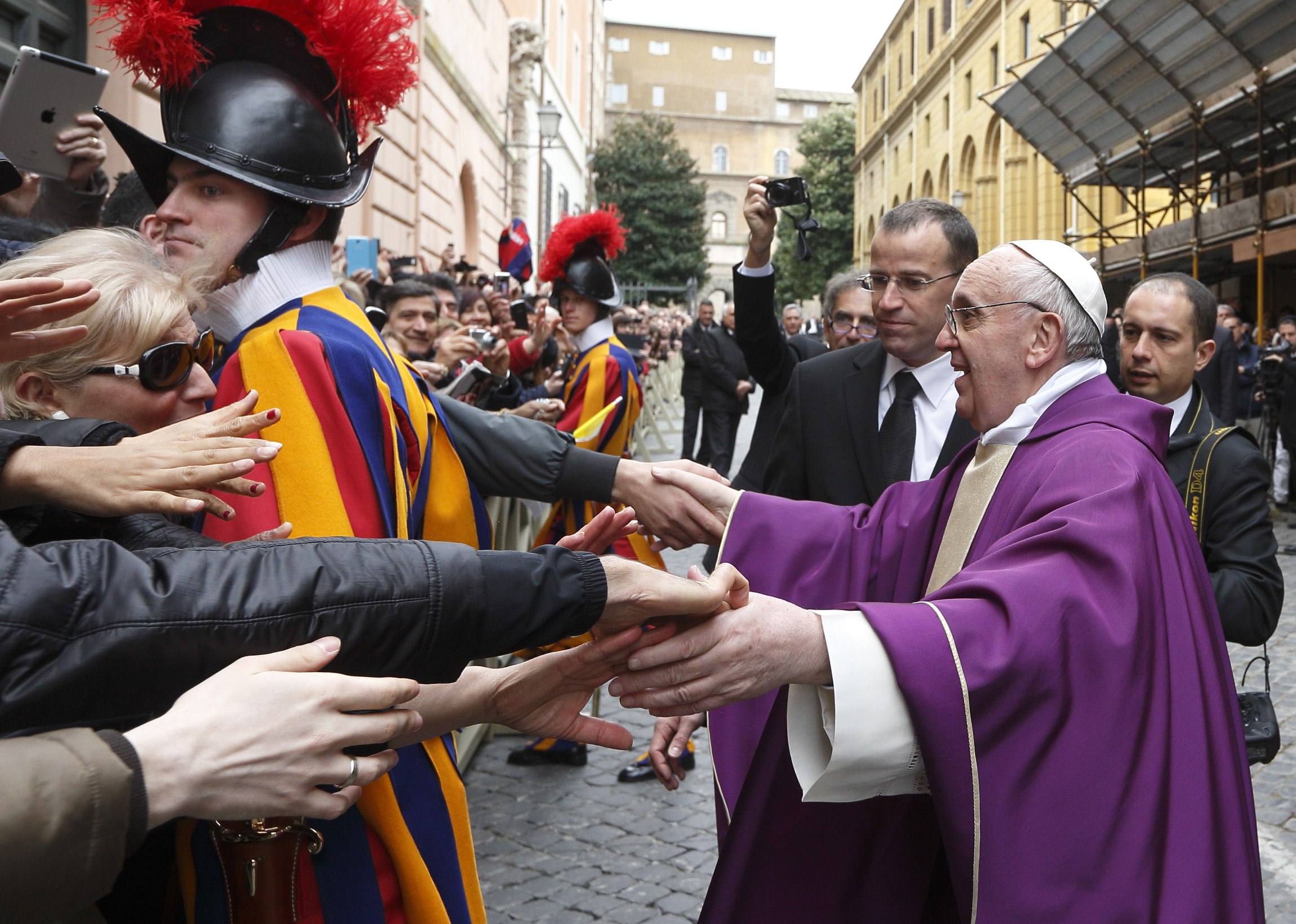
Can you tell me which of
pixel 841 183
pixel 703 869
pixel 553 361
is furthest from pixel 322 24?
pixel 841 183

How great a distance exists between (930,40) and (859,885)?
40906mm

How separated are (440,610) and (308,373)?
2.40ft

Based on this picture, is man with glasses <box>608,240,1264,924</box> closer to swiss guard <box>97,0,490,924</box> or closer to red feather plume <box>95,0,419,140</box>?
swiss guard <box>97,0,490,924</box>

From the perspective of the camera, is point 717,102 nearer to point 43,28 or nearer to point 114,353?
point 43,28

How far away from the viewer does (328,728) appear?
1278mm

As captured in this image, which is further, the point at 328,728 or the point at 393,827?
the point at 393,827

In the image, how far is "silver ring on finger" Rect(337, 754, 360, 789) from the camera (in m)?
1.32

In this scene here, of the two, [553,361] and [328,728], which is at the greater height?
[553,361]

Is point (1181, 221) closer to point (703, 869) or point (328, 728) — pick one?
point (703, 869)

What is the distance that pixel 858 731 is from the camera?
1981mm

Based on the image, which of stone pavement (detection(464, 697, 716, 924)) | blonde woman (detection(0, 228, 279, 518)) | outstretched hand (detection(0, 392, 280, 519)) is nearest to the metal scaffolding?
stone pavement (detection(464, 697, 716, 924))

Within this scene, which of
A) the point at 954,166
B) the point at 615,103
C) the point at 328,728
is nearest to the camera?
the point at 328,728

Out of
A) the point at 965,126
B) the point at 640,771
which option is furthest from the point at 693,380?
the point at 965,126

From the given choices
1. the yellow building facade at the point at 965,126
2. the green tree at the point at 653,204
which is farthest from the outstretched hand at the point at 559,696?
the green tree at the point at 653,204
